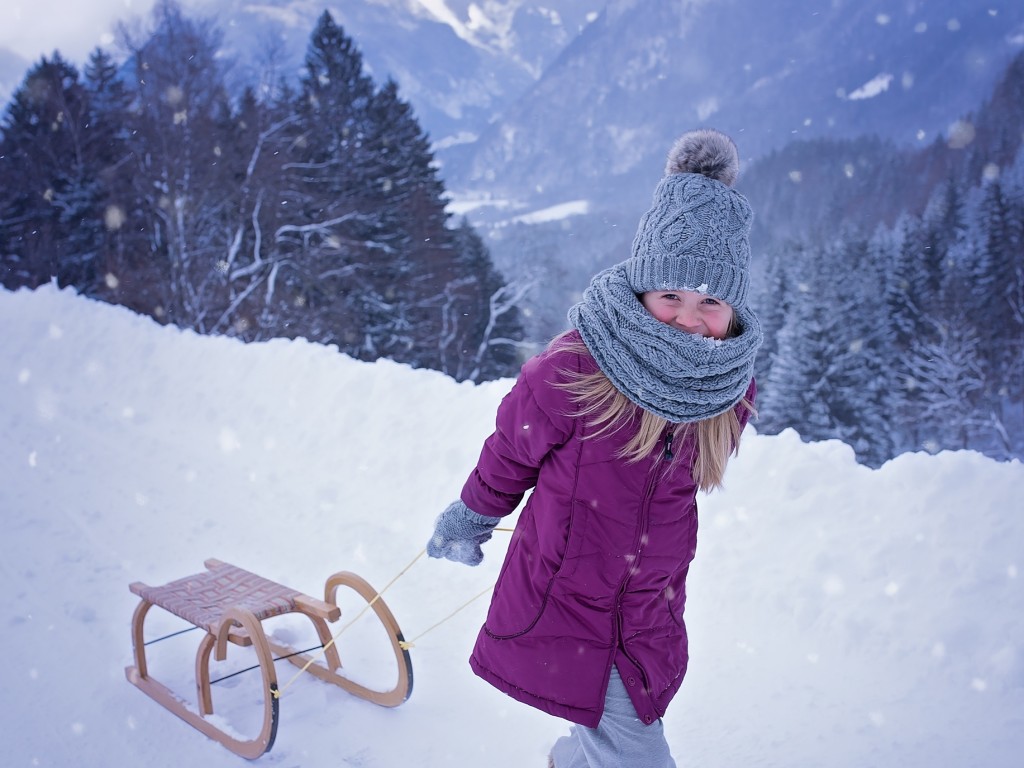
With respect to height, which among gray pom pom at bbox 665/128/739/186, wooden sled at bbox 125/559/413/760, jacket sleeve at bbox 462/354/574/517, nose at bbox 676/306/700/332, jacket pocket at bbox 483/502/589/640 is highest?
gray pom pom at bbox 665/128/739/186

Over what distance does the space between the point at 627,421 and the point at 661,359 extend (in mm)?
211

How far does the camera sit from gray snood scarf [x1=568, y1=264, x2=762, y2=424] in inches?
75.9

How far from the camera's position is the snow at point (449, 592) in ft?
10.7

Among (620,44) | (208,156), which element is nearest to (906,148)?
(208,156)

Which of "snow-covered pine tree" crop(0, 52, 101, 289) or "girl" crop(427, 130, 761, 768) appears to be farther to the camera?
"snow-covered pine tree" crop(0, 52, 101, 289)

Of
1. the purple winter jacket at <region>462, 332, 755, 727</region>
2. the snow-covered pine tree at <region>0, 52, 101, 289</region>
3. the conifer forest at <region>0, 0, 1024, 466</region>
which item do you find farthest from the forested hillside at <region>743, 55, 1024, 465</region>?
the purple winter jacket at <region>462, 332, 755, 727</region>

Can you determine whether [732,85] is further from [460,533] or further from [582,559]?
[582,559]

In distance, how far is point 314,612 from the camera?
11.4ft

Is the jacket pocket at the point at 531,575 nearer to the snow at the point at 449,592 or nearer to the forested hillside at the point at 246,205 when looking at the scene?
the snow at the point at 449,592

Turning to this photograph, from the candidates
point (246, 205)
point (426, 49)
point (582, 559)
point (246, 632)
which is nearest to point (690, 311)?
point (582, 559)

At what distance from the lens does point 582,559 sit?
2.04 metres

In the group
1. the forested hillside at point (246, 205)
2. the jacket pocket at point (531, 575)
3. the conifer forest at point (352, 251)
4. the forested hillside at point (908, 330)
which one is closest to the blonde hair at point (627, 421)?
the jacket pocket at point (531, 575)

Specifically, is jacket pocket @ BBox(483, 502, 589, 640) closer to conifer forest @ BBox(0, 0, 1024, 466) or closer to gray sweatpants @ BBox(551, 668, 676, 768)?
gray sweatpants @ BBox(551, 668, 676, 768)

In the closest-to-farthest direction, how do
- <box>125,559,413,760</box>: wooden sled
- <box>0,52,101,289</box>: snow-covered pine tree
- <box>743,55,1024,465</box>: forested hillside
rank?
<box>125,559,413,760</box>: wooden sled, <box>0,52,101,289</box>: snow-covered pine tree, <box>743,55,1024,465</box>: forested hillside
